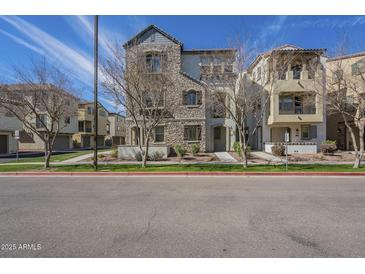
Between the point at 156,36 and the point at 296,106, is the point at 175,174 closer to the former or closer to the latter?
the point at 156,36

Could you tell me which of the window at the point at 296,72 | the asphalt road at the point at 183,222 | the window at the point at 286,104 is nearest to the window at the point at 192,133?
the window at the point at 286,104

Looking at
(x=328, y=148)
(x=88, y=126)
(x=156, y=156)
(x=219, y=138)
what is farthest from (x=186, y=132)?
(x=88, y=126)

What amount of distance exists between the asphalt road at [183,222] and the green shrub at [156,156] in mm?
10033

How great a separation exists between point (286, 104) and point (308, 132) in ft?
13.6

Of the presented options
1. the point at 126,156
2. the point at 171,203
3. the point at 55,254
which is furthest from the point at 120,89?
the point at 55,254

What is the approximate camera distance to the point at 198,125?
22.4 meters

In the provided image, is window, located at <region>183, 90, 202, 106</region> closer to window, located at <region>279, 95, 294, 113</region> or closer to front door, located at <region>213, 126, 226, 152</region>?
front door, located at <region>213, 126, 226, 152</region>

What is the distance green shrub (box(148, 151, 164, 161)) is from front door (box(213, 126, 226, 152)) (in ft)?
25.8

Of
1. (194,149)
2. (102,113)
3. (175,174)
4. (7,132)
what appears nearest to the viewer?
(175,174)

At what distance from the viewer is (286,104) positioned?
22.3 m

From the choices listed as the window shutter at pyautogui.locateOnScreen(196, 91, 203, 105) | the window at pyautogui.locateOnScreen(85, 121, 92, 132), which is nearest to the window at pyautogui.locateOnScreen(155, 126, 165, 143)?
the window shutter at pyautogui.locateOnScreen(196, 91, 203, 105)

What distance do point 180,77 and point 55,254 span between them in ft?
67.3

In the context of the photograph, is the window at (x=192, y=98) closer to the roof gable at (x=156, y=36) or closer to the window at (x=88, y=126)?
the roof gable at (x=156, y=36)

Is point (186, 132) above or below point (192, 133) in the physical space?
above
